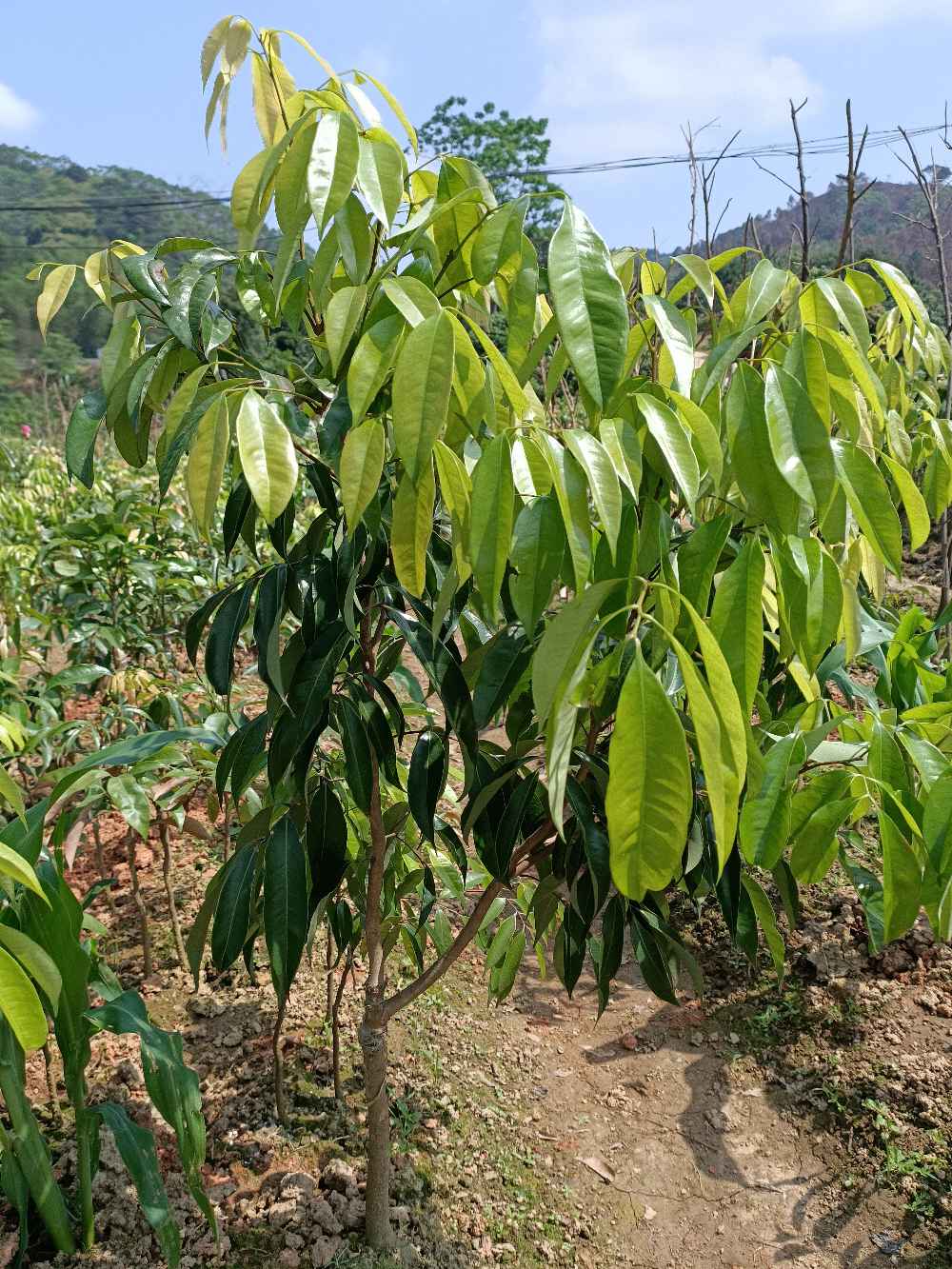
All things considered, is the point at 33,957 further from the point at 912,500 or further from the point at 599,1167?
the point at 599,1167

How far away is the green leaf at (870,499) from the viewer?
2.34 ft

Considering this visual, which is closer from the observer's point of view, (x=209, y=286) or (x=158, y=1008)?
(x=209, y=286)

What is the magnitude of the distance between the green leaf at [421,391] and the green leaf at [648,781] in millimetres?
217

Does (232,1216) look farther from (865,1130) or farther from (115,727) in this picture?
(115,727)

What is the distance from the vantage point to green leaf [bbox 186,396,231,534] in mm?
713

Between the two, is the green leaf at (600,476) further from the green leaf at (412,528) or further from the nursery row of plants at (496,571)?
the green leaf at (412,528)

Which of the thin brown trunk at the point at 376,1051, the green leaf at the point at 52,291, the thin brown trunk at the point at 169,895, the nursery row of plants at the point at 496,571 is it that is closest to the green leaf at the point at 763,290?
the nursery row of plants at the point at 496,571

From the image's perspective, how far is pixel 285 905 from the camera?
104 centimetres

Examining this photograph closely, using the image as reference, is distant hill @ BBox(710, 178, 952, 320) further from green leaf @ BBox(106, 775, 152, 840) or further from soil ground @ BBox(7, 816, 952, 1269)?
green leaf @ BBox(106, 775, 152, 840)

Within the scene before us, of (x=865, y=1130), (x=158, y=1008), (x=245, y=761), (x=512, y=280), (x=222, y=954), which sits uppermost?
(x=512, y=280)

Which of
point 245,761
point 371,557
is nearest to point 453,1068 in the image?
point 245,761

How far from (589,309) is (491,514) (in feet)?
0.51

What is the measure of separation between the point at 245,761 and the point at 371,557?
29cm

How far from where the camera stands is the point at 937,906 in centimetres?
79
